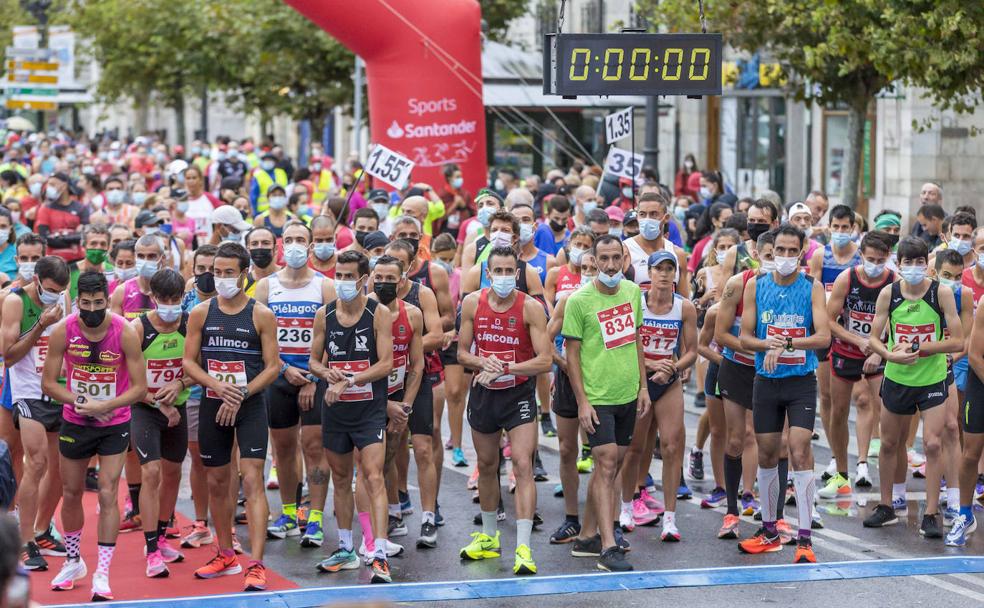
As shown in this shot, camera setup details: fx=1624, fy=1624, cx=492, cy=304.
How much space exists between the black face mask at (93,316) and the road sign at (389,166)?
7.43m

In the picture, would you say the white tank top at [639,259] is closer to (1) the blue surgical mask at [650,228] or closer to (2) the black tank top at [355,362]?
(1) the blue surgical mask at [650,228]

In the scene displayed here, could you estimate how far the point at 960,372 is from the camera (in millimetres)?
10977

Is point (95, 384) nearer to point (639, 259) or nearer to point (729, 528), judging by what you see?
point (729, 528)

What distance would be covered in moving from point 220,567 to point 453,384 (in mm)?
2855

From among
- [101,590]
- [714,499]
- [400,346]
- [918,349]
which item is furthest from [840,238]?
[101,590]

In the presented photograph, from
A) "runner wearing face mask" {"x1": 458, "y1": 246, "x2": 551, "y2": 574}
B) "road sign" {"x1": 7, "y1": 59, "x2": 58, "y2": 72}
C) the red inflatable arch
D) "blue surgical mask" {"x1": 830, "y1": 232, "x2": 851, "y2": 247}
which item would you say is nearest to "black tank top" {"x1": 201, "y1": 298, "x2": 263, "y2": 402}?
"runner wearing face mask" {"x1": 458, "y1": 246, "x2": 551, "y2": 574}

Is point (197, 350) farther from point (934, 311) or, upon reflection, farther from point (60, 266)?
point (934, 311)

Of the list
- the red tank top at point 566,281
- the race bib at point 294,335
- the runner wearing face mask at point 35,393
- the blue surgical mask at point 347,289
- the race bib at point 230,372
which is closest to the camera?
the race bib at point 230,372

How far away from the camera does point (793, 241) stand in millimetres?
9570

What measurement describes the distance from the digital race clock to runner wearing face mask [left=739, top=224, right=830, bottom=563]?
3005mm

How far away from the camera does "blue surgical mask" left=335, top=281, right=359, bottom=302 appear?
9211 mm

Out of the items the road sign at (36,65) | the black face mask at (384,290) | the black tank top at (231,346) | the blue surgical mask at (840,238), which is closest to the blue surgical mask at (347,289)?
the black face mask at (384,290)

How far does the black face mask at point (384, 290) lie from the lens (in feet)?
31.7

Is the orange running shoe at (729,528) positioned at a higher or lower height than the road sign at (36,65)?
lower
